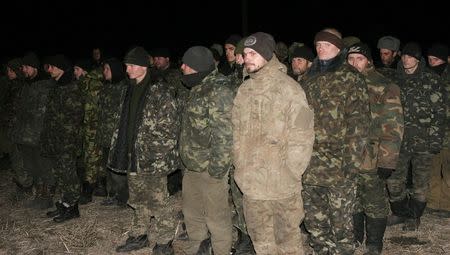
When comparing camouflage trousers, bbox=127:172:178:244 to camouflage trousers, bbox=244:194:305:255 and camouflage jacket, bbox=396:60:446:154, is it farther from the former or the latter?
camouflage jacket, bbox=396:60:446:154

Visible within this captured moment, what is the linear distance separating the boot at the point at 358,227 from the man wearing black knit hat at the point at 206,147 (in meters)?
1.69

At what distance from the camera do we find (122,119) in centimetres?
562

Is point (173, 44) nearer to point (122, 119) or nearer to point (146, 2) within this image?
point (146, 2)

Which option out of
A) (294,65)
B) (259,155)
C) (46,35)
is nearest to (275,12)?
(46,35)

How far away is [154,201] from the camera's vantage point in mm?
5520

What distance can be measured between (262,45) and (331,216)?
197 centimetres

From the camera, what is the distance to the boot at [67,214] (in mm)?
6938

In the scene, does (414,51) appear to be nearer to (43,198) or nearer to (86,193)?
(86,193)

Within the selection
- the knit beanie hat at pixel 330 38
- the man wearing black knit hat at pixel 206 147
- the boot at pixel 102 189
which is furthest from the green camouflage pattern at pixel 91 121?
the knit beanie hat at pixel 330 38

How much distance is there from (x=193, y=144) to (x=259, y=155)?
106cm

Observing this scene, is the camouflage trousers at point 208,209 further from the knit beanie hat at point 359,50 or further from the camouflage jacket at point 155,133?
the knit beanie hat at point 359,50

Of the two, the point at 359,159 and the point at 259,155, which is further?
the point at 359,159

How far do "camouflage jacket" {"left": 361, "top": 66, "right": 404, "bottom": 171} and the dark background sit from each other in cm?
2972

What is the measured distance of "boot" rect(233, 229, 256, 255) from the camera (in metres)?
5.61
